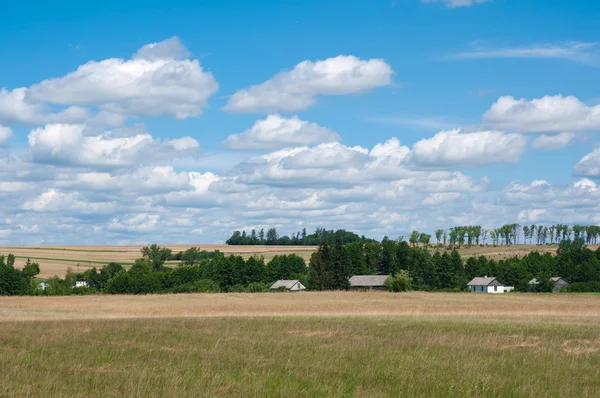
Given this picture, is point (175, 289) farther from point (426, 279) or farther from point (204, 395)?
point (204, 395)

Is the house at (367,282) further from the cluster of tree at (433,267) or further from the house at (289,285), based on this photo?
the house at (289,285)

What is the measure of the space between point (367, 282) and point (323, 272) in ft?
54.6

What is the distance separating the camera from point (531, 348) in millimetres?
25109

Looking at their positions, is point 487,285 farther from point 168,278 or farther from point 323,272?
point 168,278

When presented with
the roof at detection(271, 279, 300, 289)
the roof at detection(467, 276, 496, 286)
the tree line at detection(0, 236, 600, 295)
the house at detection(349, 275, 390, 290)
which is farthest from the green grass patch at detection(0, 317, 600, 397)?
the roof at detection(467, 276, 496, 286)

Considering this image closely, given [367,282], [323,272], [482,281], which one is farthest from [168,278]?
[482,281]

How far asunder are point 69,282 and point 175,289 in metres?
28.6

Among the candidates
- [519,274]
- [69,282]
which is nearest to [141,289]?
[69,282]

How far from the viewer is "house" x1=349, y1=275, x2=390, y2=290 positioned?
13788cm

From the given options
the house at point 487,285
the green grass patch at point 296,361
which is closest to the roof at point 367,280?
the house at point 487,285

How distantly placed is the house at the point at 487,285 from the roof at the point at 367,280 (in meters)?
19.8

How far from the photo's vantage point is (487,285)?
143375 millimetres

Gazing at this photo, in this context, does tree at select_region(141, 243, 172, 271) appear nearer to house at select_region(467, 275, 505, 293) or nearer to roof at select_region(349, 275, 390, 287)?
roof at select_region(349, 275, 390, 287)

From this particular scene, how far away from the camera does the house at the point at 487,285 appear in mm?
143050
